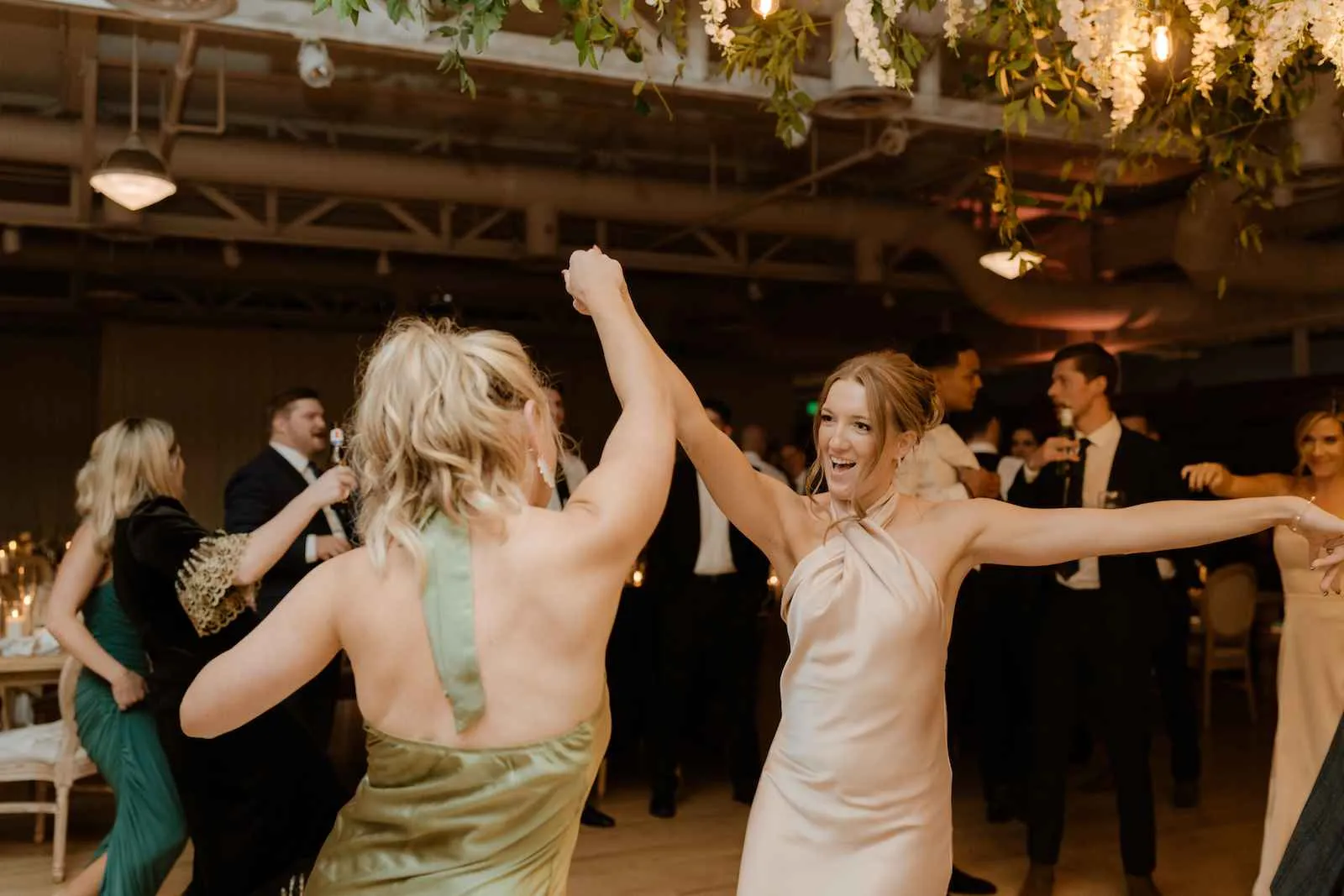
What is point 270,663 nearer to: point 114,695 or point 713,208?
point 114,695

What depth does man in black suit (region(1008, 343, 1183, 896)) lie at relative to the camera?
12.5ft

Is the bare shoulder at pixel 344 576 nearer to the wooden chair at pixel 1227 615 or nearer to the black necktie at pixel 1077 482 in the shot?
the black necktie at pixel 1077 482

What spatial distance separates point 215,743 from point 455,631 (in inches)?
75.9

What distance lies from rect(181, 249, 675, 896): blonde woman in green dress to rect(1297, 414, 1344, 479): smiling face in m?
3.22

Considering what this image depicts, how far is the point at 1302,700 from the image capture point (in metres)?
3.78

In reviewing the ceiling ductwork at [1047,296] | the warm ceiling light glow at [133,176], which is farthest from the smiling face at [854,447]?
the ceiling ductwork at [1047,296]

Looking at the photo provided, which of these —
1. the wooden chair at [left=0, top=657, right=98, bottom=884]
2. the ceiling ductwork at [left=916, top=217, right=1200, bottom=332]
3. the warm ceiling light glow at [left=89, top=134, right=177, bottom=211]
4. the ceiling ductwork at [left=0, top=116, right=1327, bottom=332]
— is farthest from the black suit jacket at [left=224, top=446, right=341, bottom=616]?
the ceiling ductwork at [left=916, top=217, right=1200, bottom=332]

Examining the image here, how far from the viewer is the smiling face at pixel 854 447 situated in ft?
7.71

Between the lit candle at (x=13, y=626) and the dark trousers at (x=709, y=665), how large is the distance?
9.28 ft

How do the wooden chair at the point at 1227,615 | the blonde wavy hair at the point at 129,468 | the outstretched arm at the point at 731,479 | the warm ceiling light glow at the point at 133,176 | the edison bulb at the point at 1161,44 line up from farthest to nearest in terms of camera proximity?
the wooden chair at the point at 1227,615, the warm ceiling light glow at the point at 133,176, the blonde wavy hair at the point at 129,468, the edison bulb at the point at 1161,44, the outstretched arm at the point at 731,479

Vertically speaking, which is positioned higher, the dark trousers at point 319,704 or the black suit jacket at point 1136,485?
the black suit jacket at point 1136,485

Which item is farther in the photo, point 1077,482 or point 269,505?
point 269,505

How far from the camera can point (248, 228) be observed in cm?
808

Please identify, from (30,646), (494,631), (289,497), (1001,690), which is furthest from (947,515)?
(30,646)
